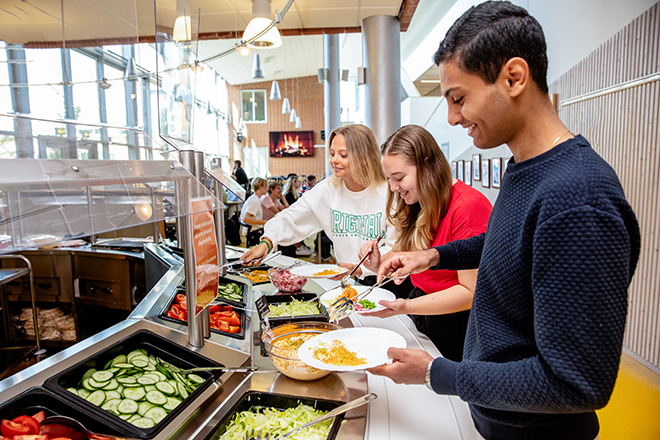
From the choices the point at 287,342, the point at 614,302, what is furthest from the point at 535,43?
the point at 287,342

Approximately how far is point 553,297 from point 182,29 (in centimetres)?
235

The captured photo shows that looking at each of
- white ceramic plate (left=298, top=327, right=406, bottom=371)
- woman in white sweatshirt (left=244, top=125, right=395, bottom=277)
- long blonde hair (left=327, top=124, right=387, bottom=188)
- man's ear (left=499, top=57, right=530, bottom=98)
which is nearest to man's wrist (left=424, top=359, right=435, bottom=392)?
white ceramic plate (left=298, top=327, right=406, bottom=371)

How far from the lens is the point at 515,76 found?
746mm

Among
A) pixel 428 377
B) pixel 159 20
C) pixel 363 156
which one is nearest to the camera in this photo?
pixel 428 377

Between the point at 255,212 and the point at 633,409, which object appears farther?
the point at 255,212

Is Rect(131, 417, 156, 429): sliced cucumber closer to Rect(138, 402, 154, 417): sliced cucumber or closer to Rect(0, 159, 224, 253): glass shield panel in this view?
Rect(138, 402, 154, 417): sliced cucumber

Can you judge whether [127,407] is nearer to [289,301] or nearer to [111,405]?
[111,405]

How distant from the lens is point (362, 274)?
2314 millimetres

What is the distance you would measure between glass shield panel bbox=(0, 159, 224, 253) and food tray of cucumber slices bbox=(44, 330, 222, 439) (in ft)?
1.55

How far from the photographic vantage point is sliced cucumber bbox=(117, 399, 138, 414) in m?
1.00

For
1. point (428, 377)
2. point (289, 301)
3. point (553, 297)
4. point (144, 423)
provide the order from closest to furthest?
point (553, 297), point (428, 377), point (144, 423), point (289, 301)

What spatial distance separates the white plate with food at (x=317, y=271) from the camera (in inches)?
82.0

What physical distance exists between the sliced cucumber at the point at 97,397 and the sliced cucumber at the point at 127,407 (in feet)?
0.17

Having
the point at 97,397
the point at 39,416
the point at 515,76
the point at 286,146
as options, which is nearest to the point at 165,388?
the point at 97,397
